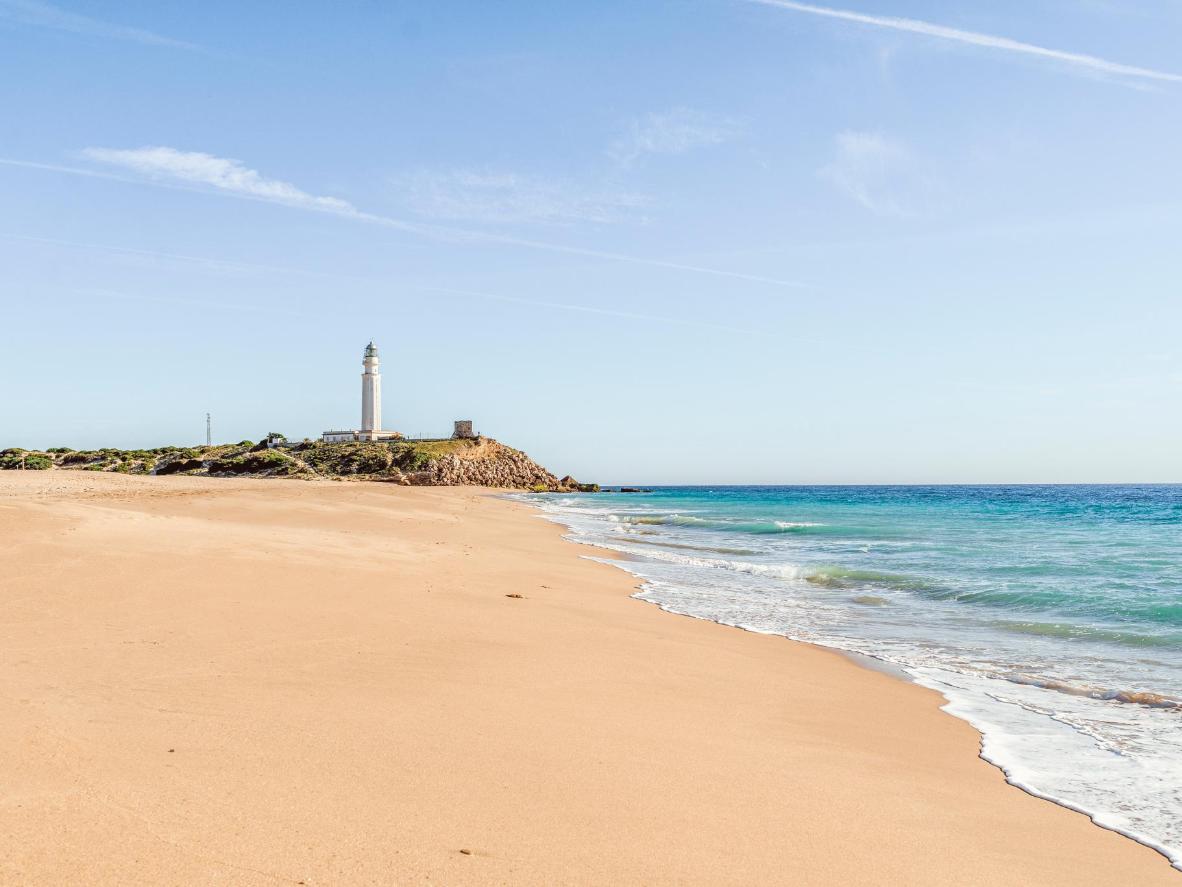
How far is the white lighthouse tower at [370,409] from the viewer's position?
9994 centimetres

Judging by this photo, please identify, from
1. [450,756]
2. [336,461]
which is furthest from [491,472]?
[450,756]

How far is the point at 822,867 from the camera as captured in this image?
3.71 metres

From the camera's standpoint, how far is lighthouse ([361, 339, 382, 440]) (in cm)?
9975

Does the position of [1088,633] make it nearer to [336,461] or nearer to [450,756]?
[450,756]

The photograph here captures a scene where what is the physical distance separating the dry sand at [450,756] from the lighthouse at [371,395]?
93.0m

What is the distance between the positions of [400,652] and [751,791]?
3723 mm

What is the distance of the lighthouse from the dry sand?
93.0 m

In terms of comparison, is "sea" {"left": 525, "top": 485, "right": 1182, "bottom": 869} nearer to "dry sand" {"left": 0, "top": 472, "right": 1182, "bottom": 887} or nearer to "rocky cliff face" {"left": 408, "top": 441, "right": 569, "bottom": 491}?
"dry sand" {"left": 0, "top": 472, "right": 1182, "bottom": 887}

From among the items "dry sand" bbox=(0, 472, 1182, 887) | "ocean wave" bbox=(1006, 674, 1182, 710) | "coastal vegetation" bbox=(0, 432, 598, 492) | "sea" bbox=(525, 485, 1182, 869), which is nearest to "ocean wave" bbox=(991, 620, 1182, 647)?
"sea" bbox=(525, 485, 1182, 869)

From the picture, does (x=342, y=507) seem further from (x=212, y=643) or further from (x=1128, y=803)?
(x=1128, y=803)

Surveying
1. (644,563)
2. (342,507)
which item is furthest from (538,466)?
(644,563)

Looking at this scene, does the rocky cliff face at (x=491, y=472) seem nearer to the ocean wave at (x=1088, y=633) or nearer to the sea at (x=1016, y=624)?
the sea at (x=1016, y=624)

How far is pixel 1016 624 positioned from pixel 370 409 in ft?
316

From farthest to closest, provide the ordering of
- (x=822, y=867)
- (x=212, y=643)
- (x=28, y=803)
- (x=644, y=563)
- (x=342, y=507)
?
(x=342, y=507) < (x=644, y=563) < (x=212, y=643) < (x=822, y=867) < (x=28, y=803)
